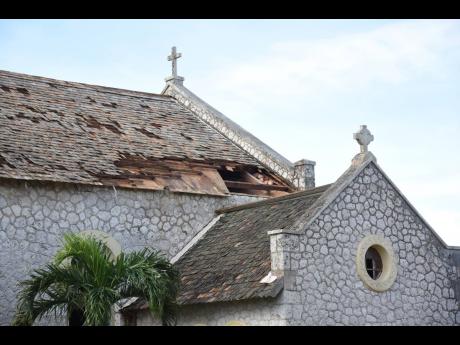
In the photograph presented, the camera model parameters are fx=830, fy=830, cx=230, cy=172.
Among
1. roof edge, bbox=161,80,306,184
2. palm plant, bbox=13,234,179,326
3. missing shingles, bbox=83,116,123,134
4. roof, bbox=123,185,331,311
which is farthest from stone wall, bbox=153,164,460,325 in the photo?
missing shingles, bbox=83,116,123,134

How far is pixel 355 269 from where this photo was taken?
1584 cm

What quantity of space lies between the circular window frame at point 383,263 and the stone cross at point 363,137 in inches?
Result: 72.4

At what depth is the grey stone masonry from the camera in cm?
2167

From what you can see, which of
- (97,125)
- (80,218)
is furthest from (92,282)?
(97,125)

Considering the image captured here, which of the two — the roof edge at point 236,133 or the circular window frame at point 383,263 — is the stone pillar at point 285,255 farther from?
the roof edge at point 236,133

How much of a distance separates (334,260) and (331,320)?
112cm

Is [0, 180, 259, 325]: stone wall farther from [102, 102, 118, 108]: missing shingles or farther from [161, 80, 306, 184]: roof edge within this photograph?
[102, 102, 118, 108]: missing shingles

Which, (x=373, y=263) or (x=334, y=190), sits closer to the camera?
(x=334, y=190)

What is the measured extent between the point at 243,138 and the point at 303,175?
223cm

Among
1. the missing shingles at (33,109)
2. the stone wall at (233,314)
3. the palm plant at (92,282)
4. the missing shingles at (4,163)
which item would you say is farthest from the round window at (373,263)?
the missing shingles at (33,109)

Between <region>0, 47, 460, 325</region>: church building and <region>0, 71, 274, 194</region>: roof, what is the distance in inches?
2.0

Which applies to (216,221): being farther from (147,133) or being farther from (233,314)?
(233,314)

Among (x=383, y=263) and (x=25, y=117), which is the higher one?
(x=25, y=117)

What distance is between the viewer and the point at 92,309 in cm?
1320
